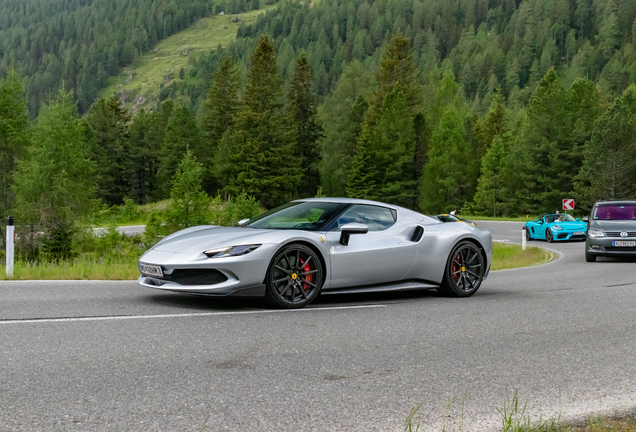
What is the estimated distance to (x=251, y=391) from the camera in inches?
181

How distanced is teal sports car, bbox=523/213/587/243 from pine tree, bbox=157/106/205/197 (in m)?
57.6

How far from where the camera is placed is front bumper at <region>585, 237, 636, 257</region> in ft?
60.3

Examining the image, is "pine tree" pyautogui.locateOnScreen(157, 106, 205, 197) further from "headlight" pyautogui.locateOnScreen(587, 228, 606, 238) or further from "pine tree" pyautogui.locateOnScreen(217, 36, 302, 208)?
"headlight" pyautogui.locateOnScreen(587, 228, 606, 238)

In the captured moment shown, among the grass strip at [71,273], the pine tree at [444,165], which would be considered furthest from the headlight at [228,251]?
the pine tree at [444,165]

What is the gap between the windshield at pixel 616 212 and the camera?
19.4 meters

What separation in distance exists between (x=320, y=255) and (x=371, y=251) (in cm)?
80

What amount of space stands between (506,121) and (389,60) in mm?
17120

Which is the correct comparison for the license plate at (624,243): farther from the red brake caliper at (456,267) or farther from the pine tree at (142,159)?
the pine tree at (142,159)

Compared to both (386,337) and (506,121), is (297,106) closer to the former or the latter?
(506,121)

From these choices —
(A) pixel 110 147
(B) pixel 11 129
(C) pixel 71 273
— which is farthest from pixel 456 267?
(A) pixel 110 147

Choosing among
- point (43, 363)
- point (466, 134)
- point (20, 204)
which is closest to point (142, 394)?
point (43, 363)

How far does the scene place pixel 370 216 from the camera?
30.4 feet

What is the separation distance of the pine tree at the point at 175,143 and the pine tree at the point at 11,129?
3577cm

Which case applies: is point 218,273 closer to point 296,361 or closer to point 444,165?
point 296,361
